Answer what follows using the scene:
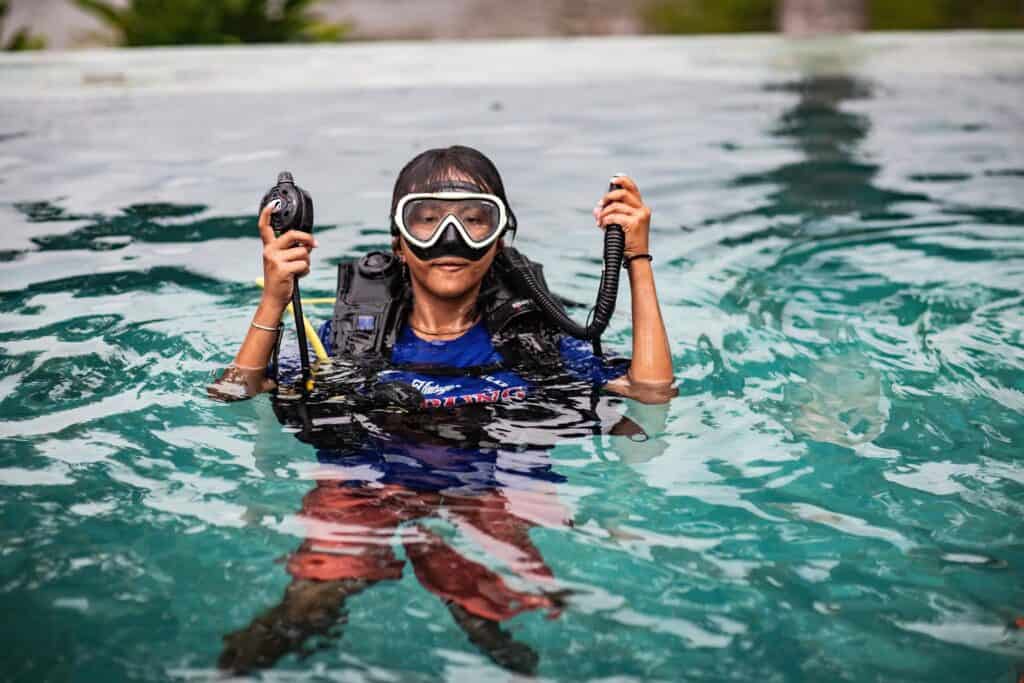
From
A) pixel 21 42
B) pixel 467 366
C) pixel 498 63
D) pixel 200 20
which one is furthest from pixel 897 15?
pixel 467 366

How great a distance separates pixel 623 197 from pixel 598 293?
11.7 inches

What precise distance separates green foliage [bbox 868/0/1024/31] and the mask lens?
507 inches

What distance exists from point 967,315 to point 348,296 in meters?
2.65

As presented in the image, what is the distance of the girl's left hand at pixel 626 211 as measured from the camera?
3555 millimetres

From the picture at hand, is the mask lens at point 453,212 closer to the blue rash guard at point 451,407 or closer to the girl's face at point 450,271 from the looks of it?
the girl's face at point 450,271

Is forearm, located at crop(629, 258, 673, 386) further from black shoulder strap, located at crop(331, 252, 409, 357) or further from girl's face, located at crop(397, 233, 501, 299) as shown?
black shoulder strap, located at crop(331, 252, 409, 357)

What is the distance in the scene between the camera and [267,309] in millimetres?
3506

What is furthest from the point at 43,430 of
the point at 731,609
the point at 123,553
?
the point at 731,609

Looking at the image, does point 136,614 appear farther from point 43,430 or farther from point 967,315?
point 967,315

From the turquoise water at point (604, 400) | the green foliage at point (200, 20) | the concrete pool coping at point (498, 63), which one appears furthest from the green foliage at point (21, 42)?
the turquoise water at point (604, 400)

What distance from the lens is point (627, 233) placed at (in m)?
3.60

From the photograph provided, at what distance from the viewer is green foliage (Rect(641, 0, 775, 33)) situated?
1498 cm

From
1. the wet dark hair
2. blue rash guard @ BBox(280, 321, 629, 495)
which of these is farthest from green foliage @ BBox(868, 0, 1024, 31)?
the wet dark hair

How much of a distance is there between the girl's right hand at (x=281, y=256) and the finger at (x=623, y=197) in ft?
2.81
